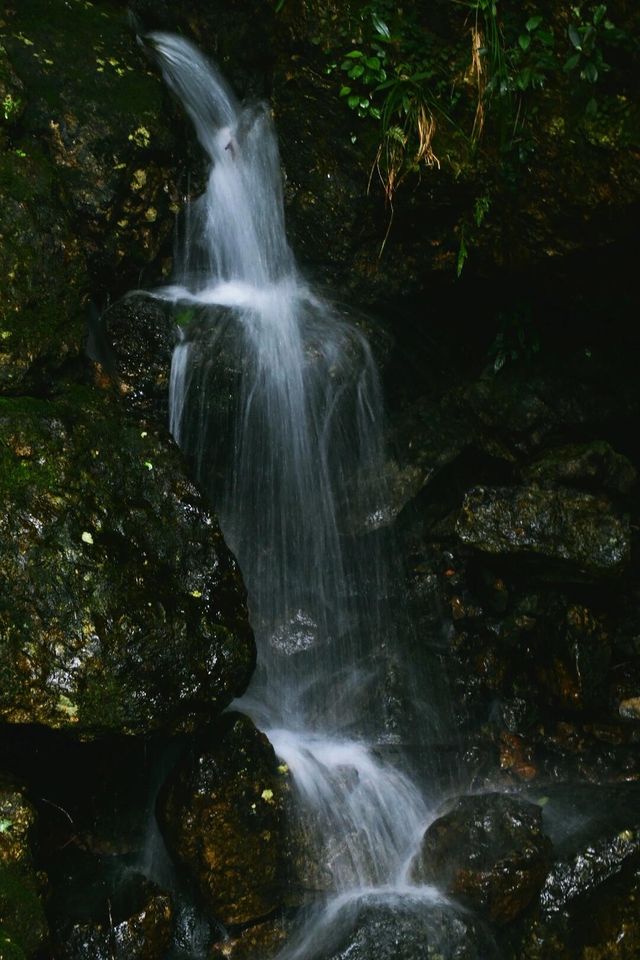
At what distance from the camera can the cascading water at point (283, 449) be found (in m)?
5.30

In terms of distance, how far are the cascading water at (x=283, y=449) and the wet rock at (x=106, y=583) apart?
3.62ft

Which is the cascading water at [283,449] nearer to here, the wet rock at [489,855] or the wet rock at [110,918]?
the wet rock at [489,855]

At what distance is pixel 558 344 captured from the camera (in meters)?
6.16

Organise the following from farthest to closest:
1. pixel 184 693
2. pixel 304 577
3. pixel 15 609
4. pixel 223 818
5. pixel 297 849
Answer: pixel 304 577 < pixel 297 849 < pixel 223 818 < pixel 184 693 < pixel 15 609

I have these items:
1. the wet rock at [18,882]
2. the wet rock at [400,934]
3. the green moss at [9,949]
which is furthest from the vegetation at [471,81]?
the green moss at [9,949]

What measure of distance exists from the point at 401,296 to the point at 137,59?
8.48ft

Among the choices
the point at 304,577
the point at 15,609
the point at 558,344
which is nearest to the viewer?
the point at 15,609

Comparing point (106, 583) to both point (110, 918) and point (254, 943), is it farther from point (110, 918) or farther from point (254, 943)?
point (254, 943)

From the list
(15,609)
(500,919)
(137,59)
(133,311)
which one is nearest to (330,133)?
(137,59)

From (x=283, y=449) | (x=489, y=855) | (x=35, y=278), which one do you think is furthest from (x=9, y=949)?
(x=283, y=449)

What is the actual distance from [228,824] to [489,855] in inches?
56.9

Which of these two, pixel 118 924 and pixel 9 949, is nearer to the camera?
pixel 9 949

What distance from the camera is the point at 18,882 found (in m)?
3.26

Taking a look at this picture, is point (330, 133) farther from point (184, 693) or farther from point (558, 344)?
point (184, 693)
